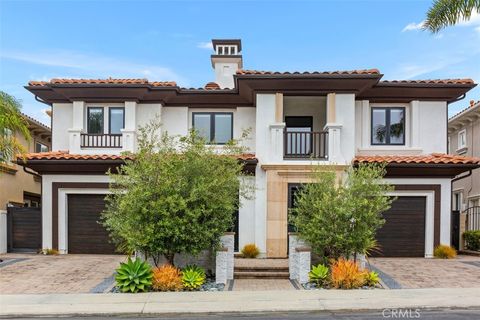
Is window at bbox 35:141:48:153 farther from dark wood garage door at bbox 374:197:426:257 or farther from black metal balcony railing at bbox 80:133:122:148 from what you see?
dark wood garage door at bbox 374:197:426:257

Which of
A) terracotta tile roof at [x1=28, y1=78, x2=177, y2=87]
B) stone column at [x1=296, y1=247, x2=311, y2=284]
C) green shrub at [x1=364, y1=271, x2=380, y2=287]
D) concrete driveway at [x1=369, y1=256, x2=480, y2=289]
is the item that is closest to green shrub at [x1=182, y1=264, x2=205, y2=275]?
stone column at [x1=296, y1=247, x2=311, y2=284]

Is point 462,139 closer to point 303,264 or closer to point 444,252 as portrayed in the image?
point 444,252

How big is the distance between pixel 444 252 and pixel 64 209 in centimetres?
1446

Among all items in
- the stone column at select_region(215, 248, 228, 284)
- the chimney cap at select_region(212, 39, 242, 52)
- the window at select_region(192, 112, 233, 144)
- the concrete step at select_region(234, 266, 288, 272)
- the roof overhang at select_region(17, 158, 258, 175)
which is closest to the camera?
the stone column at select_region(215, 248, 228, 284)

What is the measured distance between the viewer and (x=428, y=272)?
14180 millimetres

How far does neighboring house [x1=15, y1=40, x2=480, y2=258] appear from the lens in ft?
56.2

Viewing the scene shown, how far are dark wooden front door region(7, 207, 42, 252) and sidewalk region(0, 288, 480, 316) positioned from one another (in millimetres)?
8089

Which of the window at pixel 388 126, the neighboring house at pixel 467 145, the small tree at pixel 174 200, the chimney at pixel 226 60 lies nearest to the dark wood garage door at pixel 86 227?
the small tree at pixel 174 200

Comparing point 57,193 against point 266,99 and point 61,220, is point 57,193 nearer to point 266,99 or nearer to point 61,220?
point 61,220

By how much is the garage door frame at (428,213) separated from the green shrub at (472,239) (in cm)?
260

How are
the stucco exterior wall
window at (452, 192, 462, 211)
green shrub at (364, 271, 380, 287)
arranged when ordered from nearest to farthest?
green shrub at (364, 271, 380, 287), the stucco exterior wall, window at (452, 192, 462, 211)

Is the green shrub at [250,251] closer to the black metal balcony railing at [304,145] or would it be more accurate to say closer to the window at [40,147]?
the black metal balcony railing at [304,145]

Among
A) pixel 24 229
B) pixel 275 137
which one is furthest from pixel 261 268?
pixel 24 229

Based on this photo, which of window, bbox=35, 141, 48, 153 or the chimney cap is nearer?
the chimney cap
